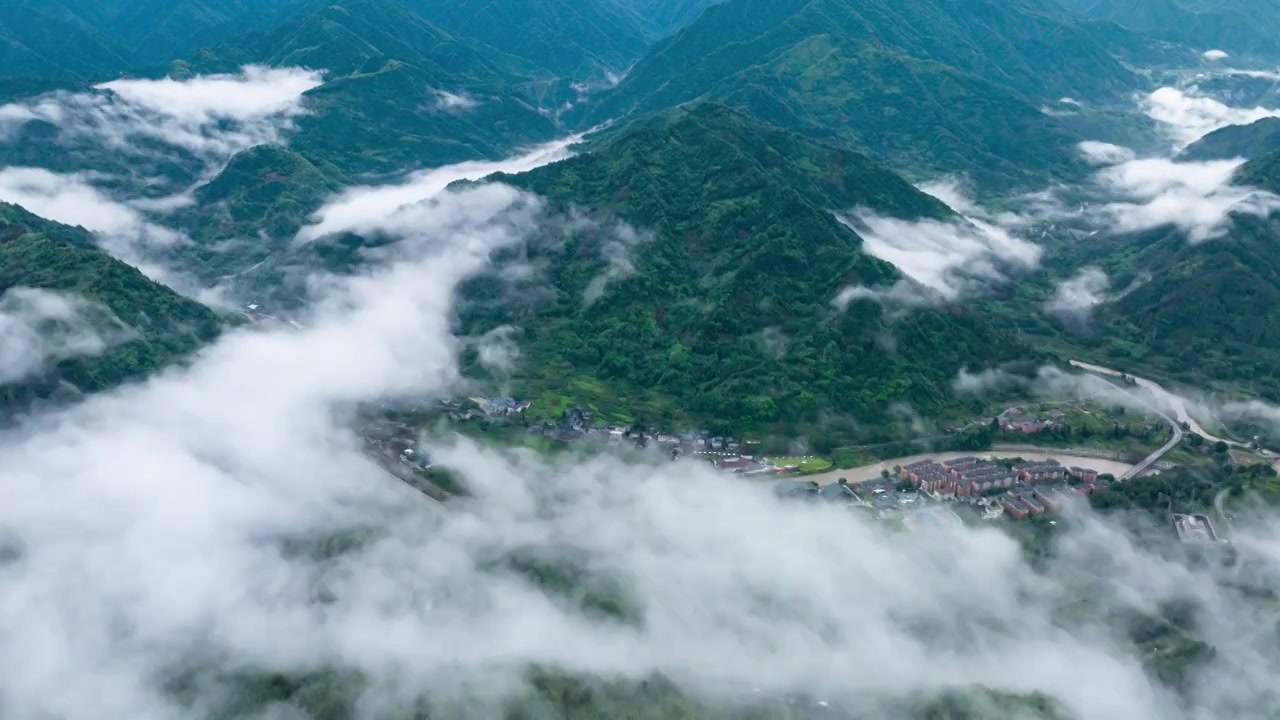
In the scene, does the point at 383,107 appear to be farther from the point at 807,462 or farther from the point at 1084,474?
the point at 1084,474

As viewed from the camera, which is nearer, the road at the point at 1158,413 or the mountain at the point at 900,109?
the road at the point at 1158,413

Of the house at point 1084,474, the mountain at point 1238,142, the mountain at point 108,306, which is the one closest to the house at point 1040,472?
the house at point 1084,474

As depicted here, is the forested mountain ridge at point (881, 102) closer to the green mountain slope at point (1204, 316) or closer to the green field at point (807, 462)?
the green mountain slope at point (1204, 316)

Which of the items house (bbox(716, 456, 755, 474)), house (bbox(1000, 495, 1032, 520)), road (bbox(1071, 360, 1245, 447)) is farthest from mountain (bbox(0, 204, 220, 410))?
road (bbox(1071, 360, 1245, 447))

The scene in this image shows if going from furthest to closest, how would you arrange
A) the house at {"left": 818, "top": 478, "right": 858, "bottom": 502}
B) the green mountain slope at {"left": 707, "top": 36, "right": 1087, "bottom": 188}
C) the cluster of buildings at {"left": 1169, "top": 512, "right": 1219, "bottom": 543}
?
the green mountain slope at {"left": 707, "top": 36, "right": 1087, "bottom": 188}, the house at {"left": 818, "top": 478, "right": 858, "bottom": 502}, the cluster of buildings at {"left": 1169, "top": 512, "right": 1219, "bottom": 543}

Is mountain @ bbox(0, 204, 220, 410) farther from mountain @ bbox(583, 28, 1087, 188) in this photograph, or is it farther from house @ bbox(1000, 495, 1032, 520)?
mountain @ bbox(583, 28, 1087, 188)

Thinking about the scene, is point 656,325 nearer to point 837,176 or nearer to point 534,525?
point 534,525
